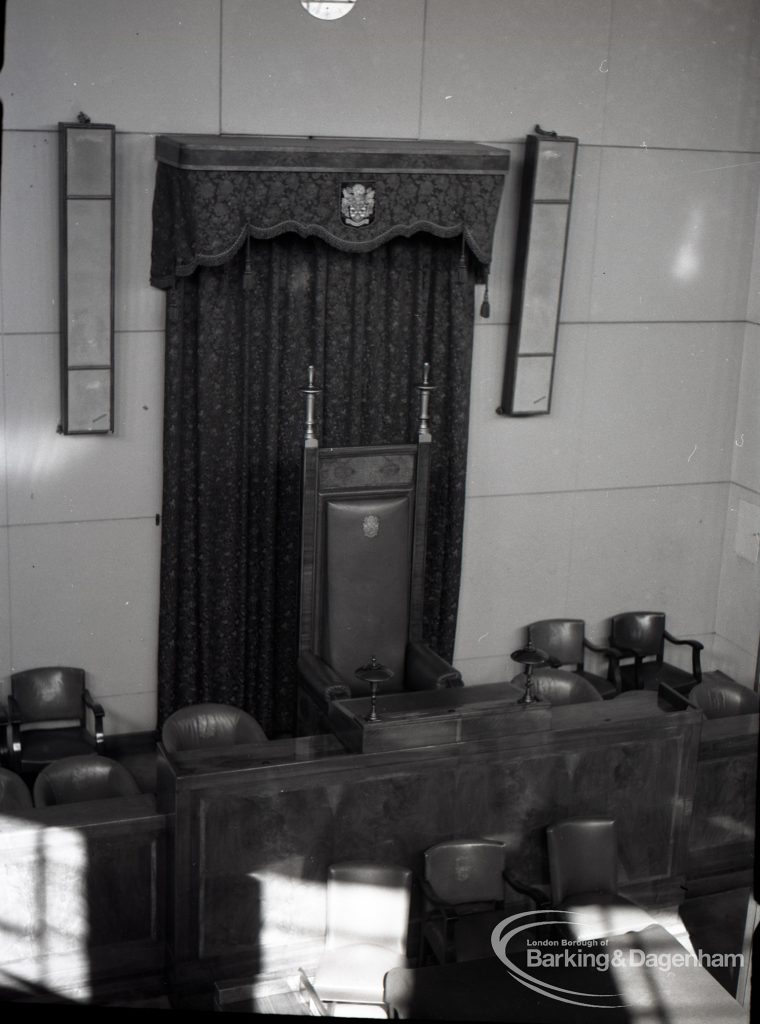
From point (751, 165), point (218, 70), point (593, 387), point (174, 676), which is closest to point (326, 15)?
point (218, 70)

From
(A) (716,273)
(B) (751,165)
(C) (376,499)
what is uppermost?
(B) (751,165)

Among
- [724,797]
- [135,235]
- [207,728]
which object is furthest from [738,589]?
[135,235]

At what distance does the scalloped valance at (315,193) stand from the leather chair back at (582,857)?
194 cm

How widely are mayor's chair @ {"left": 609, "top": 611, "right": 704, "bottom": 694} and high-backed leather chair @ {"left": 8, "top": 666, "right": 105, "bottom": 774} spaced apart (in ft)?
5.47

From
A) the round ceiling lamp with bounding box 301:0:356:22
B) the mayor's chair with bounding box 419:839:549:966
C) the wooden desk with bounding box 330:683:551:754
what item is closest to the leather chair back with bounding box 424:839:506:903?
the mayor's chair with bounding box 419:839:549:966

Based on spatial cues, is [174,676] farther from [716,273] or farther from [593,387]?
[716,273]

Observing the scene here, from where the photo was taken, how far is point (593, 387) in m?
3.58

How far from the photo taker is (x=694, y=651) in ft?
11.9

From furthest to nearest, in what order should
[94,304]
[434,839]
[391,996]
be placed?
[434,839], [94,304], [391,996]

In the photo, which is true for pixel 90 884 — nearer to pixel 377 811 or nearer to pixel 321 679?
pixel 377 811

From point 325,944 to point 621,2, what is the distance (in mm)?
2568

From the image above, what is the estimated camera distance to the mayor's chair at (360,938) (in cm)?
280

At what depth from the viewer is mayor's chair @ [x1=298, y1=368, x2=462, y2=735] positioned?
4.46 m

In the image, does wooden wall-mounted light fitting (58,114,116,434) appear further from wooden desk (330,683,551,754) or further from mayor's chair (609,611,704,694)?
mayor's chair (609,611,704,694)
